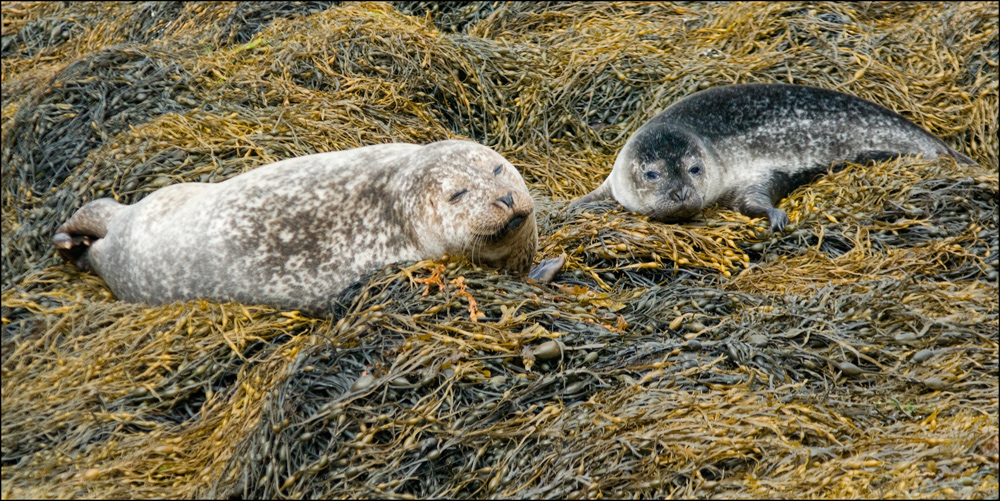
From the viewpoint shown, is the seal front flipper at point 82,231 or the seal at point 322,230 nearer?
the seal at point 322,230

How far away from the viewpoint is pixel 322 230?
3.82 meters

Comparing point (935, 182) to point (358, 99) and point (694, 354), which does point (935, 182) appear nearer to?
point (694, 354)

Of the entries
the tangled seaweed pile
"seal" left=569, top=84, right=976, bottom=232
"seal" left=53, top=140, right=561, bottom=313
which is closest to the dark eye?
"seal" left=53, top=140, right=561, bottom=313

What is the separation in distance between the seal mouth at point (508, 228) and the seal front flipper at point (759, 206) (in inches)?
61.8

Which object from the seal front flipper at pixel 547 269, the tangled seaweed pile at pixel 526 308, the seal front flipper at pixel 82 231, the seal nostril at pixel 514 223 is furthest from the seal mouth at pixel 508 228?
the seal front flipper at pixel 82 231

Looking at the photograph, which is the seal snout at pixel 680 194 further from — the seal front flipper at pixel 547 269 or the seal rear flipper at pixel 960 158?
the seal rear flipper at pixel 960 158

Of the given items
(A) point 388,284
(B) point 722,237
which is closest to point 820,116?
(B) point 722,237

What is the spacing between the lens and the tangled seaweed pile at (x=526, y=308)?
2814 millimetres

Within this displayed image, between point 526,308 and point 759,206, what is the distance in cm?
192

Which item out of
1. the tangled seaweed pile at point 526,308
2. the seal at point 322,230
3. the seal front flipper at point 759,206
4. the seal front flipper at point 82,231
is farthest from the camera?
the seal front flipper at point 759,206

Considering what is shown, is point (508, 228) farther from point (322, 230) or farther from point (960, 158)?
point (960, 158)

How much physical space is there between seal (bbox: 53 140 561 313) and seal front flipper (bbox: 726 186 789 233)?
133cm

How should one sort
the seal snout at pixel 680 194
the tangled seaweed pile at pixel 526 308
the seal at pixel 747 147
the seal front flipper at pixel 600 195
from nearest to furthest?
the tangled seaweed pile at pixel 526 308
the seal snout at pixel 680 194
the seal at pixel 747 147
the seal front flipper at pixel 600 195

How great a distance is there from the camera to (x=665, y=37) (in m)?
6.16
